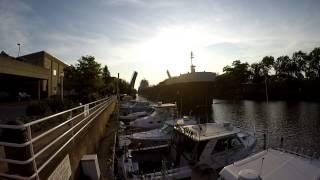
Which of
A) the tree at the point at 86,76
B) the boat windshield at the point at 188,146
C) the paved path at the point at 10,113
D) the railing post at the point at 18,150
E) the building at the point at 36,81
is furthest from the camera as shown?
the tree at the point at 86,76

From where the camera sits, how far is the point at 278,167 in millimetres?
9328

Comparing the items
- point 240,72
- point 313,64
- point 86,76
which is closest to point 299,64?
point 313,64

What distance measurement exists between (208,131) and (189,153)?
A: 1.83 meters

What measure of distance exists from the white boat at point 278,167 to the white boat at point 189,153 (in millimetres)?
2421

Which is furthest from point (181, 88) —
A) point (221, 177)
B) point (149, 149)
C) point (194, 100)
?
point (221, 177)

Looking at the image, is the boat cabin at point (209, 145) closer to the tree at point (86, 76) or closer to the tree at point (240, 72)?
the tree at point (86, 76)

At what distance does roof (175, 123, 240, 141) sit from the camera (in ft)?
Result: 44.0

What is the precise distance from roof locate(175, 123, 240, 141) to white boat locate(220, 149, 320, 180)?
3175 millimetres

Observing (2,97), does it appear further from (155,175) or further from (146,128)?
(155,175)

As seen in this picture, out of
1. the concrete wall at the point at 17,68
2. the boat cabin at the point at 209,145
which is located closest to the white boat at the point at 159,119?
the boat cabin at the point at 209,145

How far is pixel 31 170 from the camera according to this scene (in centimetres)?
506

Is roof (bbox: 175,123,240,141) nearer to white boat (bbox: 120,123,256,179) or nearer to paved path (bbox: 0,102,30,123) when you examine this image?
white boat (bbox: 120,123,256,179)

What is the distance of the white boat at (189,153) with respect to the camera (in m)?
12.5

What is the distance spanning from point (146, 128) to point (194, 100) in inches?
1568
